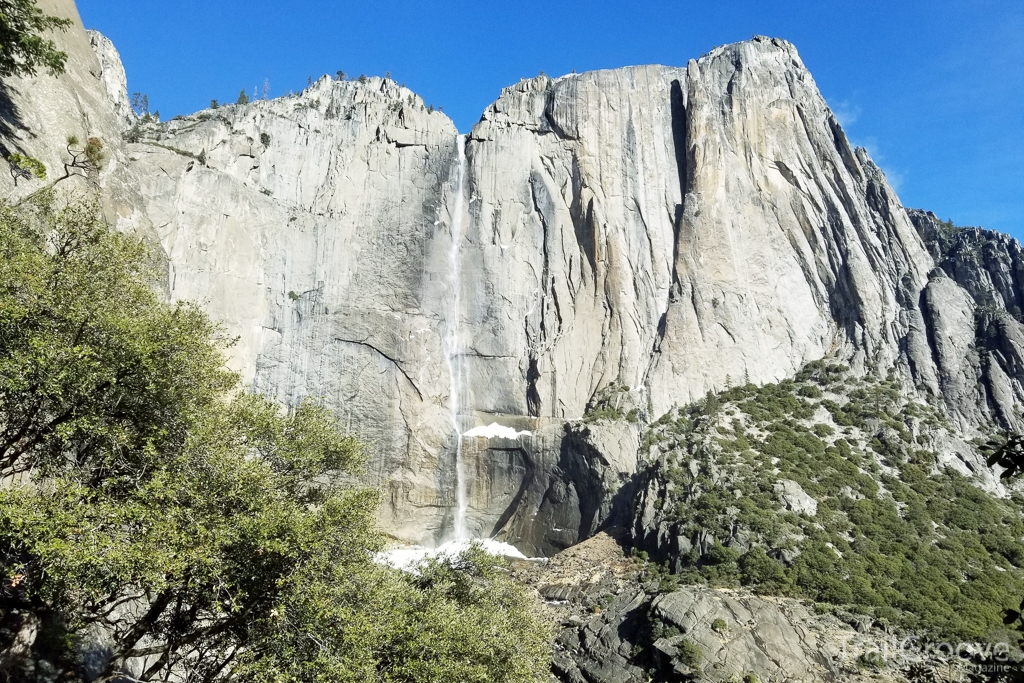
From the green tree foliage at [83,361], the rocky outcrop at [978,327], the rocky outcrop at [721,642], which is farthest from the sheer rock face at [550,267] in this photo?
the green tree foliage at [83,361]

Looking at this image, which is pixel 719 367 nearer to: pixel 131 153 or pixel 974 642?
pixel 974 642

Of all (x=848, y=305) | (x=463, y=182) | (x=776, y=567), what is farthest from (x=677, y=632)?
(x=463, y=182)

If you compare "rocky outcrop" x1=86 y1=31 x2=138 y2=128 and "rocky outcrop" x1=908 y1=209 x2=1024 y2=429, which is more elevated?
"rocky outcrop" x1=86 y1=31 x2=138 y2=128

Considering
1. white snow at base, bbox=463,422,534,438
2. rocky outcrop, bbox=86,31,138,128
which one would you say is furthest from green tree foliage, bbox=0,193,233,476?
rocky outcrop, bbox=86,31,138,128

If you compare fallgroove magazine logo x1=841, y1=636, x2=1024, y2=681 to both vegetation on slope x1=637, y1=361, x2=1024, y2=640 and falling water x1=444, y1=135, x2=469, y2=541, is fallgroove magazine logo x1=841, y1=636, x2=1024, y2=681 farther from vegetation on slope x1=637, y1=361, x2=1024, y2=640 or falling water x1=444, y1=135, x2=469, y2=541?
falling water x1=444, y1=135, x2=469, y2=541

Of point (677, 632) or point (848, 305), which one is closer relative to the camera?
point (677, 632)

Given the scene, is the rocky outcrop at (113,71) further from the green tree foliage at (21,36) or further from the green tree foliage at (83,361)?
the green tree foliage at (83,361)

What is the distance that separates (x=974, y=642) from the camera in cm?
2809

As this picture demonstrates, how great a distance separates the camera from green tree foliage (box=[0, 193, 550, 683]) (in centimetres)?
1212

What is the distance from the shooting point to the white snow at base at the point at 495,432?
49.1m

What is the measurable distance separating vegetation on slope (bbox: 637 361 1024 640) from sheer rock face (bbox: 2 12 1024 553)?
318cm

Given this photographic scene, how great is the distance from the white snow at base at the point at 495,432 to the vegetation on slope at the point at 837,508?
9.54 meters

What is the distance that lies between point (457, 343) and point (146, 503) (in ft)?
132

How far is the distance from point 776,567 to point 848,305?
90.0 feet
